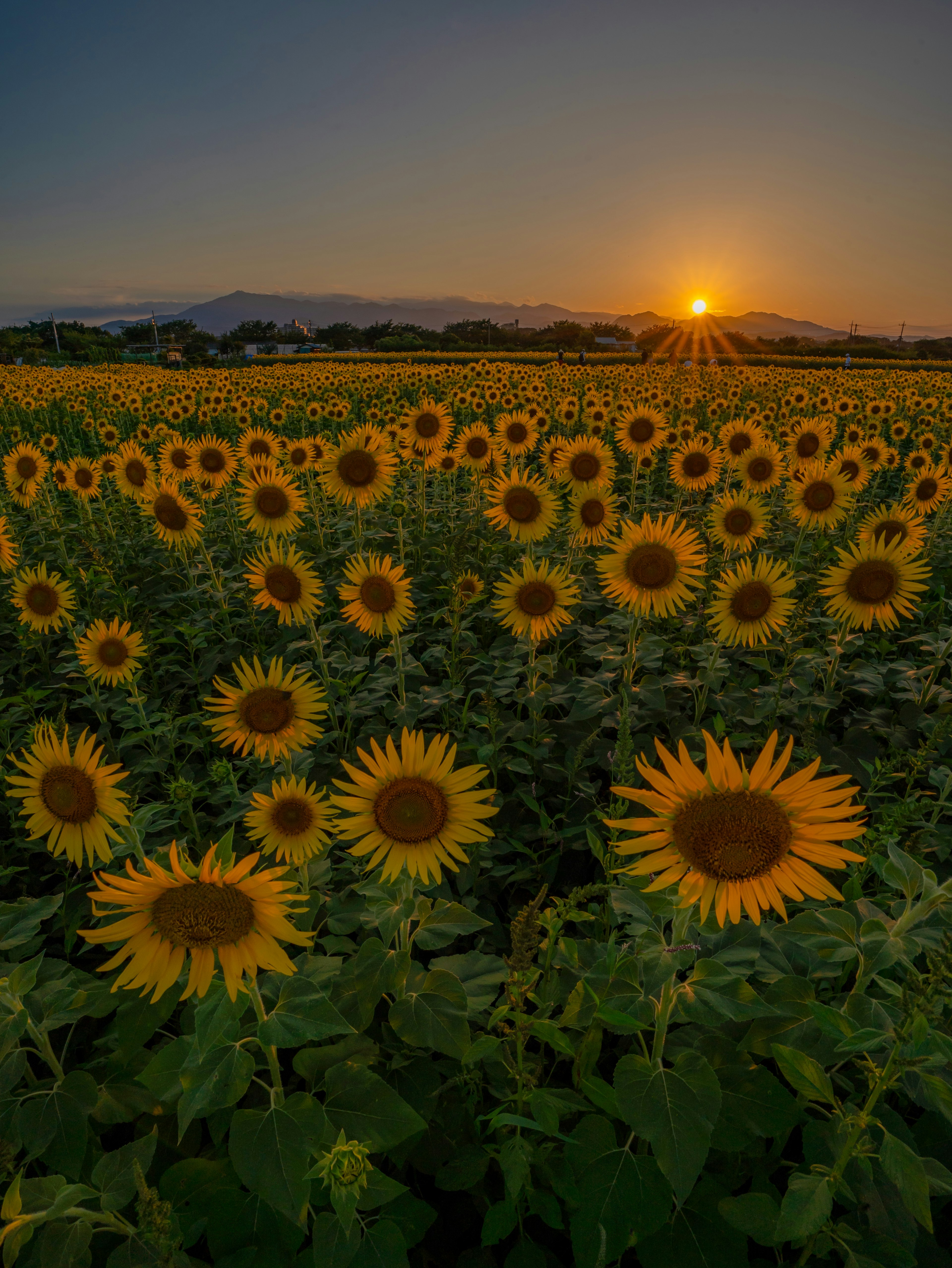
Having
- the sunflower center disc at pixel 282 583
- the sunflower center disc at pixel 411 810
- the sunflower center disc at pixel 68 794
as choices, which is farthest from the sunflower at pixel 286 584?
the sunflower center disc at pixel 411 810

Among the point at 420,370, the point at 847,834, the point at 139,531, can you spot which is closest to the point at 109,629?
the point at 847,834

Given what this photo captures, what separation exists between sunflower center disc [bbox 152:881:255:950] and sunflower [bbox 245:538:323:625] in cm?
291

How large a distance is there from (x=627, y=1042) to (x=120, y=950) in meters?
2.03

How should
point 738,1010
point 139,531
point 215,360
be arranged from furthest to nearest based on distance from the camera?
point 215,360 → point 139,531 → point 738,1010

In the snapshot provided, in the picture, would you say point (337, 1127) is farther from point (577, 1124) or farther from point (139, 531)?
point (139, 531)

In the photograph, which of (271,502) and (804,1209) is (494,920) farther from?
(271,502)

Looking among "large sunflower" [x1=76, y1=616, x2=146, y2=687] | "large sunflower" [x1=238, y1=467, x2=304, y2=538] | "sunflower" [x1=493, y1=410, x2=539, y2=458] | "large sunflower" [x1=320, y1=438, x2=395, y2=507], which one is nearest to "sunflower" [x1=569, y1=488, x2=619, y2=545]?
"large sunflower" [x1=320, y1=438, x2=395, y2=507]

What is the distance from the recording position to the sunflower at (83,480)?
337 inches

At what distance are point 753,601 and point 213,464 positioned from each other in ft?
22.2

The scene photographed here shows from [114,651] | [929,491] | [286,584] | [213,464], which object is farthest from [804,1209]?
[213,464]

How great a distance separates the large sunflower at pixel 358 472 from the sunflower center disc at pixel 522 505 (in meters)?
1.29

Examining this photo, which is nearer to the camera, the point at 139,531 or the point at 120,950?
the point at 120,950

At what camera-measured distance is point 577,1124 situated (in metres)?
1.92

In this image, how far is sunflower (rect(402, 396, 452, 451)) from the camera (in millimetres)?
8078
